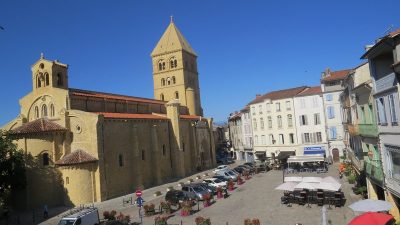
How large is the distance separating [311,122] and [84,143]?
31117 millimetres

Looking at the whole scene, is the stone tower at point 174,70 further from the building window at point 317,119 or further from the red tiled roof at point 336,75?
the red tiled roof at point 336,75

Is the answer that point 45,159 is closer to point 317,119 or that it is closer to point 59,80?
point 59,80

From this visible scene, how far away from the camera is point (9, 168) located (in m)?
31.8

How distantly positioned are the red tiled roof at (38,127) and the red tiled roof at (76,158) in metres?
2.80

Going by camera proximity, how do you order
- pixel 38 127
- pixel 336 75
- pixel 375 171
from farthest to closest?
pixel 336 75, pixel 38 127, pixel 375 171

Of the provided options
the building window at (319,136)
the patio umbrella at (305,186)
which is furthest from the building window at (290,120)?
the patio umbrella at (305,186)

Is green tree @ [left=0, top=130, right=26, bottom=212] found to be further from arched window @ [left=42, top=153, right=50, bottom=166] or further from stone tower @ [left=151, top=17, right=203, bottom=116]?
stone tower @ [left=151, top=17, right=203, bottom=116]

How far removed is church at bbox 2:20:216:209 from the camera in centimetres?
3506

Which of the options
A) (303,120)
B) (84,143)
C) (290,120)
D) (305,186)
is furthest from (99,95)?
(303,120)

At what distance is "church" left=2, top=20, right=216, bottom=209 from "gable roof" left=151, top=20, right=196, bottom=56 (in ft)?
59.3

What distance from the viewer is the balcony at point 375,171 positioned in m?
19.5

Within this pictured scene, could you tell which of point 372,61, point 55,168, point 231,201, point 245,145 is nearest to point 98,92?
point 55,168

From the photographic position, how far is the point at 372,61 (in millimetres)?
18797

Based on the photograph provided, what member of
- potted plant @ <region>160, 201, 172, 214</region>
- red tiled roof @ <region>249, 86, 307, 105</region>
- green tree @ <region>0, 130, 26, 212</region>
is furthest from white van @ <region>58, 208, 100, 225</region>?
red tiled roof @ <region>249, 86, 307, 105</region>
